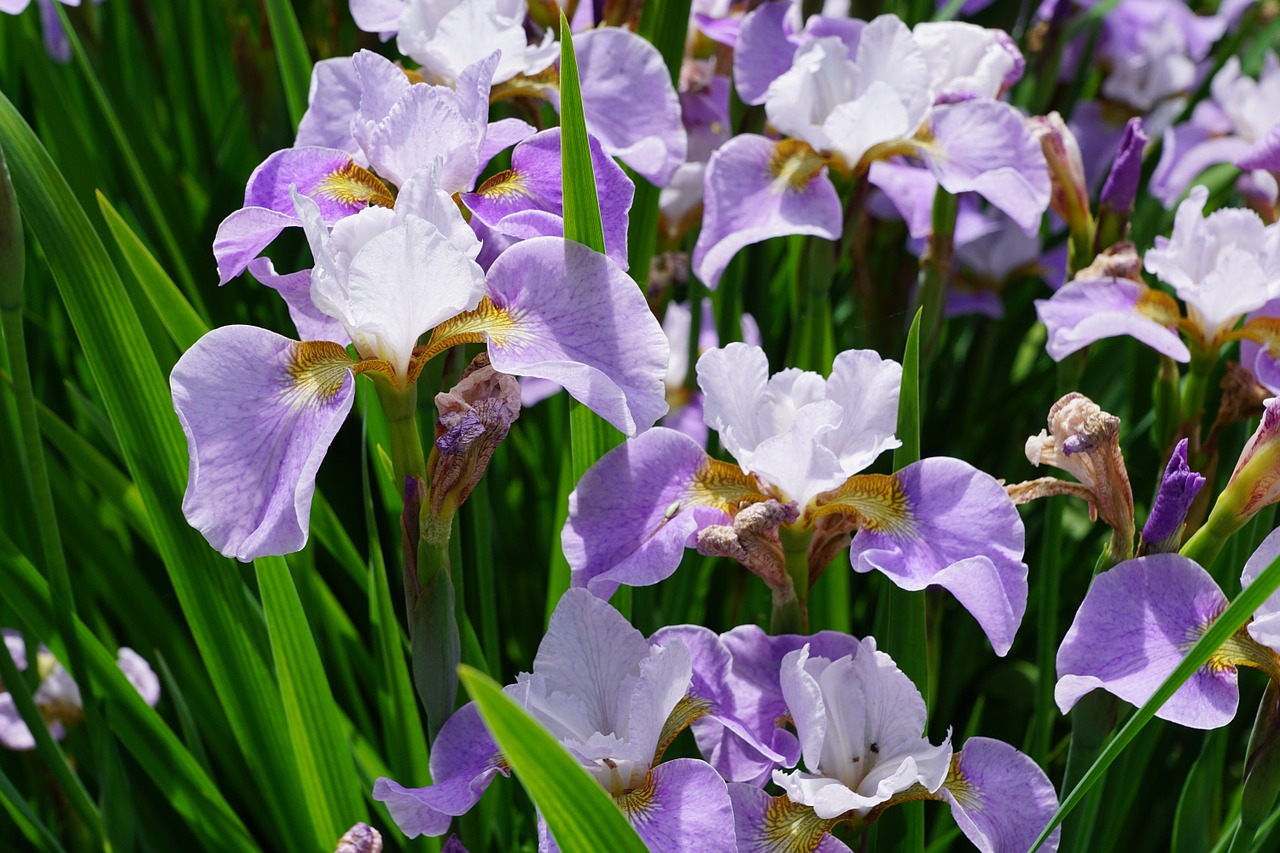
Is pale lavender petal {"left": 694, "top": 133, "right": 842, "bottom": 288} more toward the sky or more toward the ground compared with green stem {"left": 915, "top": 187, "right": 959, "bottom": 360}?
more toward the sky

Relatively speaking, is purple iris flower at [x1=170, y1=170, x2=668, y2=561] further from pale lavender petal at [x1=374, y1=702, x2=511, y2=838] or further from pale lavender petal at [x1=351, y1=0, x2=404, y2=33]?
pale lavender petal at [x1=351, y1=0, x2=404, y2=33]

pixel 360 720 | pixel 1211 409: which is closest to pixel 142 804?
pixel 360 720

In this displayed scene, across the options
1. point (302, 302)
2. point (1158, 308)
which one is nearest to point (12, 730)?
point (302, 302)

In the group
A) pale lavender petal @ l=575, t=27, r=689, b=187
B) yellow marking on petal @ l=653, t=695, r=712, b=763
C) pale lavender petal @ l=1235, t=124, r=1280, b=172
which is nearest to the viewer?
yellow marking on petal @ l=653, t=695, r=712, b=763

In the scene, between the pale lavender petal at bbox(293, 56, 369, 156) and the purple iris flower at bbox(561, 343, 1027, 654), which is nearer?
the purple iris flower at bbox(561, 343, 1027, 654)

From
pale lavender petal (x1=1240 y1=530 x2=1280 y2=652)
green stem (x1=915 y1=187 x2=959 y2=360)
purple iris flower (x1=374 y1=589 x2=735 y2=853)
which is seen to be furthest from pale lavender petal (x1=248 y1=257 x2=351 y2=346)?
green stem (x1=915 y1=187 x2=959 y2=360)

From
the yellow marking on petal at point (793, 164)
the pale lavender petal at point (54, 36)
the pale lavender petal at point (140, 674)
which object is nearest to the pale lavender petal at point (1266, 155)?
the yellow marking on petal at point (793, 164)

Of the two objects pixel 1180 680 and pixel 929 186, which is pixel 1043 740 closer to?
pixel 1180 680

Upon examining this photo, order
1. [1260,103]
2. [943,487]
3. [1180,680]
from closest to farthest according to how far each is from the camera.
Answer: [1180,680] → [943,487] → [1260,103]
